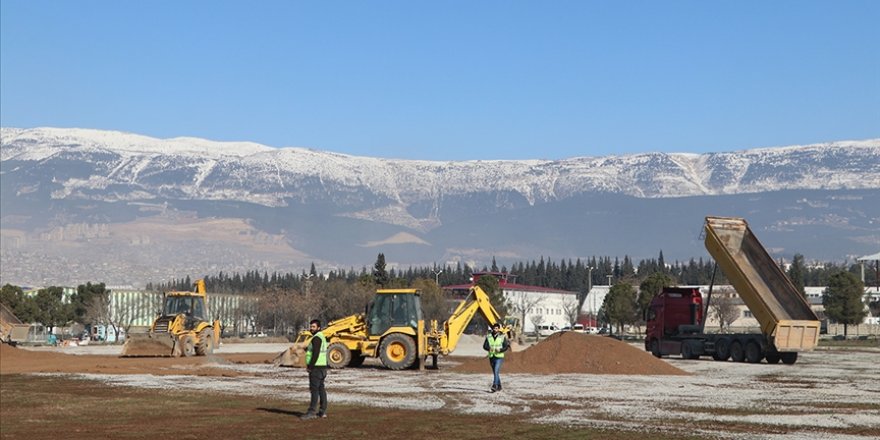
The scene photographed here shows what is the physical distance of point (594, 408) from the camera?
27.2 meters

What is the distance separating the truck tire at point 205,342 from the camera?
52719mm

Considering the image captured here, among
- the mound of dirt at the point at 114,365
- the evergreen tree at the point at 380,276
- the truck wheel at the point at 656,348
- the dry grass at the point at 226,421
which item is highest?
the evergreen tree at the point at 380,276

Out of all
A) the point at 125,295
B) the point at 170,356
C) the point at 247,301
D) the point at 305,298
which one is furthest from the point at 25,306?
the point at 170,356

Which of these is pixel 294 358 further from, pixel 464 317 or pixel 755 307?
pixel 755 307

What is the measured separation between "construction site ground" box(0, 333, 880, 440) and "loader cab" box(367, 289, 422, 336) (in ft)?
5.78

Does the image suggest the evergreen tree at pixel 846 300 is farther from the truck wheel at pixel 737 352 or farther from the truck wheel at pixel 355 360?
the truck wheel at pixel 355 360

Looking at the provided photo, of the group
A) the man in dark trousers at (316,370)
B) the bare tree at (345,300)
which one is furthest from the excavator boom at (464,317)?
the bare tree at (345,300)

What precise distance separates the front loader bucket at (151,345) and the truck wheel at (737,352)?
24430 millimetres

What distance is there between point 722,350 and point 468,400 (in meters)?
28.9

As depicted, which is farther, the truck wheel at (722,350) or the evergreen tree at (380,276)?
the evergreen tree at (380,276)

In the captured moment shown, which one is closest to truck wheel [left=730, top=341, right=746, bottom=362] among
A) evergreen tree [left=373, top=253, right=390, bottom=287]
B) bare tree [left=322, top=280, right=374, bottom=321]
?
bare tree [left=322, top=280, right=374, bottom=321]

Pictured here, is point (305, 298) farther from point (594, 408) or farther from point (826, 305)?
point (594, 408)

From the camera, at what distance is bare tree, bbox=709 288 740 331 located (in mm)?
128000

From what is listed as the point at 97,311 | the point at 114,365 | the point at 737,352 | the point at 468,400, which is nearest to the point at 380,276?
the point at 97,311
